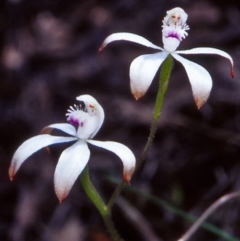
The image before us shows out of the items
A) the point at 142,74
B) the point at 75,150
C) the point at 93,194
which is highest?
the point at 142,74

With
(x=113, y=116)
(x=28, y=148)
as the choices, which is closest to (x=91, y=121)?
(x=28, y=148)

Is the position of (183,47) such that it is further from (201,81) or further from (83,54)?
(201,81)

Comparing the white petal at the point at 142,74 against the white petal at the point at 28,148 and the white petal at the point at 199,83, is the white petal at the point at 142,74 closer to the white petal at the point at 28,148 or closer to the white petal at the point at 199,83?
the white petal at the point at 199,83

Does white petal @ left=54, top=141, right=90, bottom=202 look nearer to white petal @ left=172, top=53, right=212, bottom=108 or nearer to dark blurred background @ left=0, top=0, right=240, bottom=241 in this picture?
white petal @ left=172, top=53, right=212, bottom=108

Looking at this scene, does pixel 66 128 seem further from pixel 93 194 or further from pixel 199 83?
pixel 199 83

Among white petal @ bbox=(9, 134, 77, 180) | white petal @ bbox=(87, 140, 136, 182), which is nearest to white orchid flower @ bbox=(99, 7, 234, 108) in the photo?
white petal @ bbox=(87, 140, 136, 182)

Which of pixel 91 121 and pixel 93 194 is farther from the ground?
pixel 91 121
